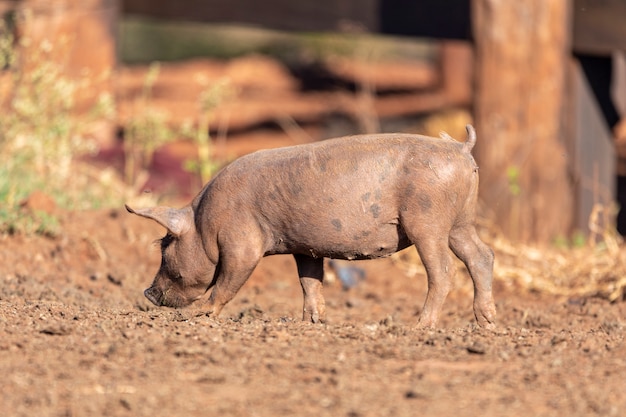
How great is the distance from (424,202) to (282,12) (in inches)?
224

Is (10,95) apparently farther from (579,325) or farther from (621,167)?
(621,167)

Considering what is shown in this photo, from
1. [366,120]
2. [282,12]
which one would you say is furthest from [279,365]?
[282,12]

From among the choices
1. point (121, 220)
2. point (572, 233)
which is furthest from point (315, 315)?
point (572, 233)

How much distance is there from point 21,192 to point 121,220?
26.8 inches

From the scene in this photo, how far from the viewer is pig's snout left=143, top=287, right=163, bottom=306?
17.8 feet

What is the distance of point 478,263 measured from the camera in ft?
16.8

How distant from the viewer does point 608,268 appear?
21.3 ft

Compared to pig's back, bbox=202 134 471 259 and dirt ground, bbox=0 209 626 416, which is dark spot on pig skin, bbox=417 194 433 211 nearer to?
pig's back, bbox=202 134 471 259

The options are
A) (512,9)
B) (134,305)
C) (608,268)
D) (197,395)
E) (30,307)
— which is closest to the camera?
(197,395)

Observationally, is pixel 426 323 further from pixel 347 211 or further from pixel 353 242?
pixel 347 211

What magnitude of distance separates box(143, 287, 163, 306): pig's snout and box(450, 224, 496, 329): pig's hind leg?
58.2 inches

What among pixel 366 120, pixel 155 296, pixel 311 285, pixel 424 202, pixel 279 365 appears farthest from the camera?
pixel 366 120

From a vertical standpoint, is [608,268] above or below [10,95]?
below

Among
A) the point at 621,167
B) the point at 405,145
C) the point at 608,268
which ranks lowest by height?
the point at 621,167
